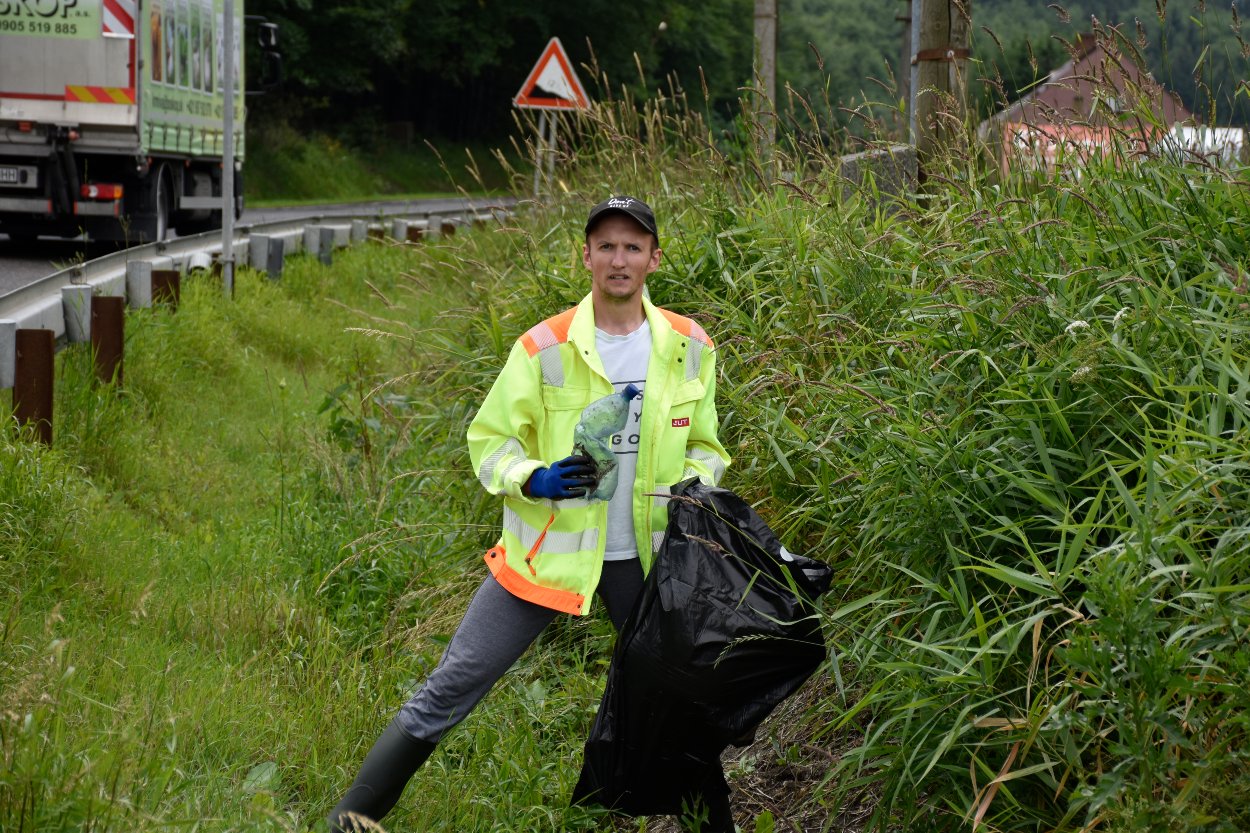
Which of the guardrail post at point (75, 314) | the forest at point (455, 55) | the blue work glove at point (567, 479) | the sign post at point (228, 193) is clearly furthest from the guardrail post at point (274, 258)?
the forest at point (455, 55)

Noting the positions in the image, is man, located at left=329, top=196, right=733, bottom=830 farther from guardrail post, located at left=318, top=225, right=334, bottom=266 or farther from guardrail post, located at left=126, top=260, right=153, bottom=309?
guardrail post, located at left=318, top=225, right=334, bottom=266

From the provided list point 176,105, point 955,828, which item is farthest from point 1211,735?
point 176,105

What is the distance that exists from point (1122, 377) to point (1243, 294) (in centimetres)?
33

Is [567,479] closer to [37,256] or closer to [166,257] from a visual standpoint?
[166,257]

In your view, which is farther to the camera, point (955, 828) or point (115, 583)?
point (115, 583)

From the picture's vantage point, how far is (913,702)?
3.17 metres

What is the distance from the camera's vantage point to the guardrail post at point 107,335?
25.3 ft

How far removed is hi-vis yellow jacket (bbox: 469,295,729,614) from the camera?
368cm

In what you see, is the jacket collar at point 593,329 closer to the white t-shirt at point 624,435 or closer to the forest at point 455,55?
the white t-shirt at point 624,435

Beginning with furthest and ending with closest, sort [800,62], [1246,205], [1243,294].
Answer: [800,62], [1246,205], [1243,294]

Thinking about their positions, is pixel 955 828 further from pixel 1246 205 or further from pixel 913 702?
pixel 1246 205

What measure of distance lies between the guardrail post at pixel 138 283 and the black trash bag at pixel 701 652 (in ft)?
22.8

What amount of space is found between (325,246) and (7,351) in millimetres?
8535

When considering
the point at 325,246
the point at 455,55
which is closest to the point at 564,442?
the point at 325,246
